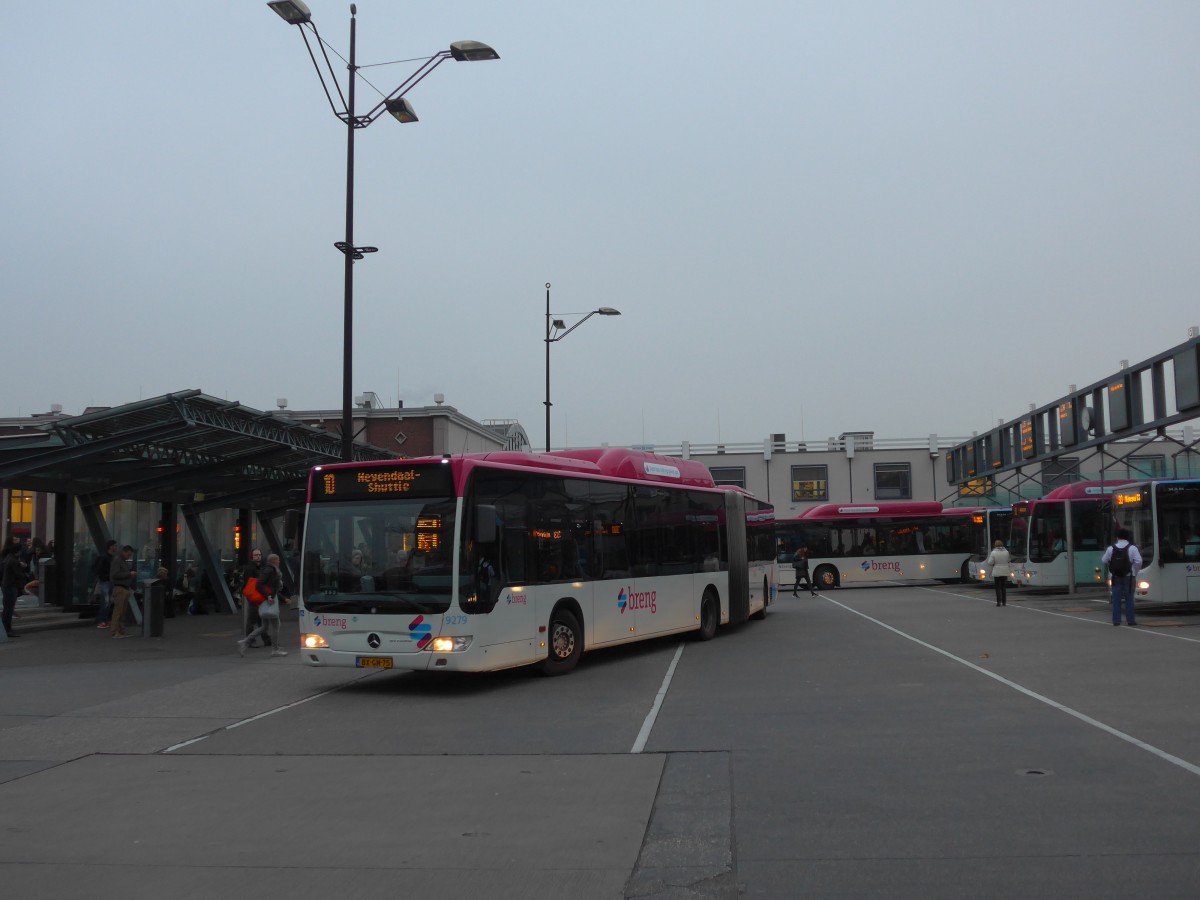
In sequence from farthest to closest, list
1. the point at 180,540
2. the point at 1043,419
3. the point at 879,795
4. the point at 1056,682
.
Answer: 1. the point at 1043,419
2. the point at 180,540
3. the point at 1056,682
4. the point at 879,795

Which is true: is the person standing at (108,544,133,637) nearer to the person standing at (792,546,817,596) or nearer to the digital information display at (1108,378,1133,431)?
the person standing at (792,546,817,596)

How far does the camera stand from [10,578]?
1939 centimetres

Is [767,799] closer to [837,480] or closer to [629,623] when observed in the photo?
[629,623]

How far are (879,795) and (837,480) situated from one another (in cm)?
5819

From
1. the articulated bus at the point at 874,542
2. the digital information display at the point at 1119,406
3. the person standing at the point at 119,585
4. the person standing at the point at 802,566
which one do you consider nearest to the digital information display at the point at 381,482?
the person standing at the point at 119,585

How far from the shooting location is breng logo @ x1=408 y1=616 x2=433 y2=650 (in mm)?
12718

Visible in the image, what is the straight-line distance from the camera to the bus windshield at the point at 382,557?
12852 mm

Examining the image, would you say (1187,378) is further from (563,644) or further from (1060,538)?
(563,644)

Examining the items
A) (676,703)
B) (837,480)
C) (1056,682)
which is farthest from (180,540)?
(837,480)

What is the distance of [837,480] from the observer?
64438 millimetres

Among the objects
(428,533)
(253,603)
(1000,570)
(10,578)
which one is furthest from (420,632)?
(1000,570)

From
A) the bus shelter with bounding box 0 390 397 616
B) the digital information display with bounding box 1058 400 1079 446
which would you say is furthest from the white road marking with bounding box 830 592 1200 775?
the digital information display with bounding box 1058 400 1079 446

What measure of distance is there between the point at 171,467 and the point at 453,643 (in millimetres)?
12944

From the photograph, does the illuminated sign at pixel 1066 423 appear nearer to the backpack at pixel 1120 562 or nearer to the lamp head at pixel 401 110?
the backpack at pixel 1120 562
